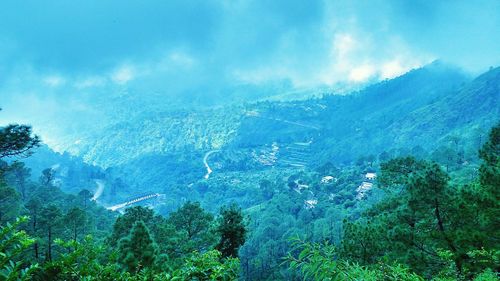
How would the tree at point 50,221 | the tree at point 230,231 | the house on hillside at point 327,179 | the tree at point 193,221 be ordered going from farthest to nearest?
the house on hillside at point 327,179 → the tree at point 193,221 → the tree at point 230,231 → the tree at point 50,221

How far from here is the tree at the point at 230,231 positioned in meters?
28.6

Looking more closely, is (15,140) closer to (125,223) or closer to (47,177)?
(125,223)

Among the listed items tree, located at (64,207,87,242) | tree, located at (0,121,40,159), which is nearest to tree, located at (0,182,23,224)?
tree, located at (64,207,87,242)

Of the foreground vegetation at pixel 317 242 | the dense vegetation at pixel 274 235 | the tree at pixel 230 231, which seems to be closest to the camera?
the foreground vegetation at pixel 317 242

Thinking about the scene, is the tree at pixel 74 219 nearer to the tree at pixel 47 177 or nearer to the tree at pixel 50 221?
the tree at pixel 50 221

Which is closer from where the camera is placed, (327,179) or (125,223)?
(125,223)

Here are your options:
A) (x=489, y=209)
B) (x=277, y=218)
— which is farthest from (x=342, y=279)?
(x=277, y=218)

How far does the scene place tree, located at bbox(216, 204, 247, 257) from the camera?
28562 millimetres

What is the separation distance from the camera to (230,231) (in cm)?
2853

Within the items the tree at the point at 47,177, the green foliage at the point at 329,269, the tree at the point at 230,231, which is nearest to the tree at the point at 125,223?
the tree at the point at 230,231

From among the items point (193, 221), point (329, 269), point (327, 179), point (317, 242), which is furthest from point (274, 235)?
point (329, 269)

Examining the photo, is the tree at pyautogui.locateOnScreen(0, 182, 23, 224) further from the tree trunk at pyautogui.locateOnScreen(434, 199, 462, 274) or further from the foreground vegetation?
the tree trunk at pyautogui.locateOnScreen(434, 199, 462, 274)

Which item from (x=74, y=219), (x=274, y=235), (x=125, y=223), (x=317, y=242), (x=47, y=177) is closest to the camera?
(x=317, y=242)

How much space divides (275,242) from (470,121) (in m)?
142
